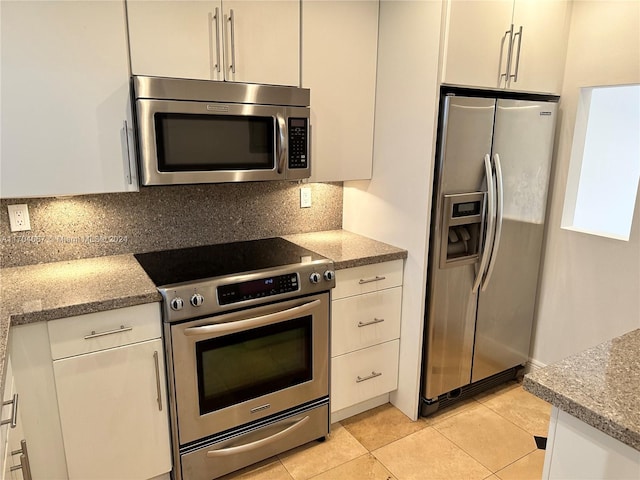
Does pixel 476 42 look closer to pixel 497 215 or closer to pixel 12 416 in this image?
pixel 497 215

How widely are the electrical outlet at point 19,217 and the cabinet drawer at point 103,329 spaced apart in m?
0.64

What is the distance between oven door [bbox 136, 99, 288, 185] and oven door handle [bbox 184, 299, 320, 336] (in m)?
0.60

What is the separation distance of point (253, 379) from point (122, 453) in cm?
58

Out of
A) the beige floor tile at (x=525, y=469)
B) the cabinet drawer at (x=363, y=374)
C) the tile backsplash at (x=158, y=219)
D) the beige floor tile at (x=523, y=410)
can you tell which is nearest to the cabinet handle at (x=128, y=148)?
the tile backsplash at (x=158, y=219)

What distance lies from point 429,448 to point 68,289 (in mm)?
1812

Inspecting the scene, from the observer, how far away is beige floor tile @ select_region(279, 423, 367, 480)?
2131 millimetres

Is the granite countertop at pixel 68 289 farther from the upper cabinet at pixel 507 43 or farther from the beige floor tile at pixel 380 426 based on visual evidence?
the upper cabinet at pixel 507 43

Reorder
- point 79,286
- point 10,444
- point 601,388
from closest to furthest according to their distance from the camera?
1. point 601,388
2. point 10,444
3. point 79,286

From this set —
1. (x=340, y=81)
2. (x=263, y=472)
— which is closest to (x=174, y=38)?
(x=340, y=81)

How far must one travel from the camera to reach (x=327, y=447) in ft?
7.49

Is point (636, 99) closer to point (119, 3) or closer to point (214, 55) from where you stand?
point (214, 55)

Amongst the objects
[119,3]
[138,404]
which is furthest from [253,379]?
[119,3]

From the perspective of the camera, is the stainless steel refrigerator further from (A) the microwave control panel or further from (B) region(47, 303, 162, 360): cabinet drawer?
(B) region(47, 303, 162, 360): cabinet drawer

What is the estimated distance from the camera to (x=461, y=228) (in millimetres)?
2355
